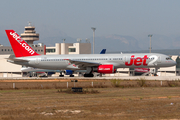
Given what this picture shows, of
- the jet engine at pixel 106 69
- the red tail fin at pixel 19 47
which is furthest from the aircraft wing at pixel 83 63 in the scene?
the red tail fin at pixel 19 47

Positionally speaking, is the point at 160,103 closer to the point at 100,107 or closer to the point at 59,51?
the point at 100,107

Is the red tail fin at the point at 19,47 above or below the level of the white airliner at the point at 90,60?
above

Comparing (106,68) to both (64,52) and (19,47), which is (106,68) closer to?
(19,47)

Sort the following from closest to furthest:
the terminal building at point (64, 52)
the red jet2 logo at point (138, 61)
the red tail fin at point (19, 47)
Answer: the red jet2 logo at point (138, 61), the red tail fin at point (19, 47), the terminal building at point (64, 52)

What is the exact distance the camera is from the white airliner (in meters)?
51.3

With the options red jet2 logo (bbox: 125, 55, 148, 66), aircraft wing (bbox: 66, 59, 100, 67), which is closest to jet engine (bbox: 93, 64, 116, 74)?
aircraft wing (bbox: 66, 59, 100, 67)

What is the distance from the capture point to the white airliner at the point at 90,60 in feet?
168

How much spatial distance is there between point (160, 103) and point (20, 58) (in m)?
40.6

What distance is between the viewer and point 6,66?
365 ft

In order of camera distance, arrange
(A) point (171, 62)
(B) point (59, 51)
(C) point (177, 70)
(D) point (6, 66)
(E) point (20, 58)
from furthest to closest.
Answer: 1. (B) point (59, 51)
2. (D) point (6, 66)
3. (C) point (177, 70)
4. (E) point (20, 58)
5. (A) point (171, 62)

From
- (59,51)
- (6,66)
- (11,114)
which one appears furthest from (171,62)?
(59,51)

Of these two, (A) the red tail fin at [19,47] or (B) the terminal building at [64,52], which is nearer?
(A) the red tail fin at [19,47]

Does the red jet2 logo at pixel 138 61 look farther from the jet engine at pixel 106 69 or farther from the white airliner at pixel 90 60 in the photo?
the jet engine at pixel 106 69

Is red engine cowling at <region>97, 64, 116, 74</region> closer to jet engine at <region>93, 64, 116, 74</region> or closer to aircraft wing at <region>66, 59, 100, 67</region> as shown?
jet engine at <region>93, 64, 116, 74</region>
